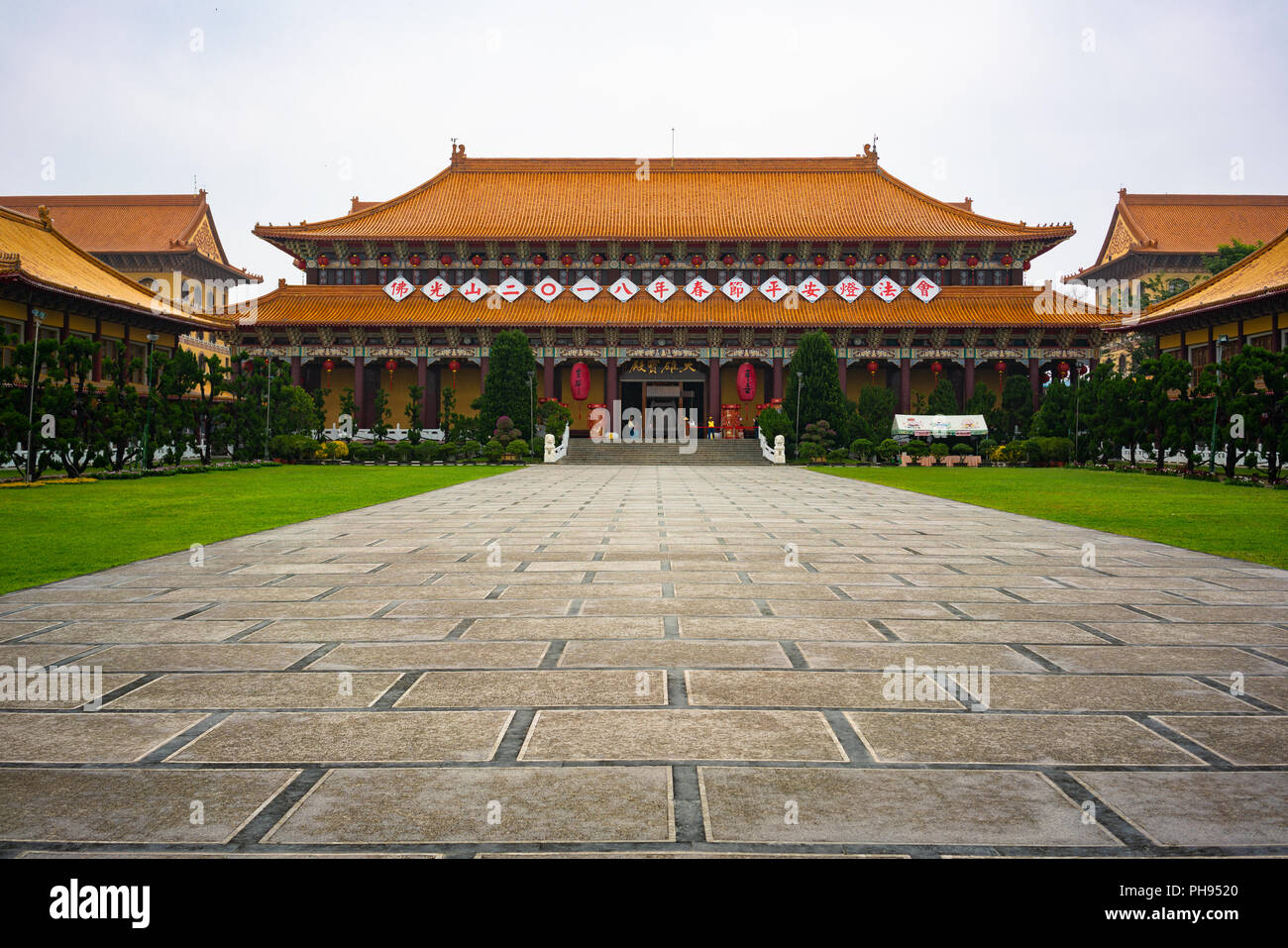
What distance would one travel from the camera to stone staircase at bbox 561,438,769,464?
35.3m

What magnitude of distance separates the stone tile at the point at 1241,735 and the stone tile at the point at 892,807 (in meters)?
0.81

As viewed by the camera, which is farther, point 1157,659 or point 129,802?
point 1157,659

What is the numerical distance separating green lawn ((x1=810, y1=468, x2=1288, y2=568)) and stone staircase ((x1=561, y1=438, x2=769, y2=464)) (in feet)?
37.5

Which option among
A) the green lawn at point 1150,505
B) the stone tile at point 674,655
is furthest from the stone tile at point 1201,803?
the green lawn at point 1150,505

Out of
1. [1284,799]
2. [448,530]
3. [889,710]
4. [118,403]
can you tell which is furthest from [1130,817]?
[118,403]

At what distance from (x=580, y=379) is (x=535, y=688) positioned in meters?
37.7

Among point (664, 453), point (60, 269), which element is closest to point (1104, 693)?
point (60, 269)

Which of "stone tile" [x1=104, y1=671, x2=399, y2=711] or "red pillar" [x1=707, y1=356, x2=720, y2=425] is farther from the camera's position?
"red pillar" [x1=707, y1=356, x2=720, y2=425]

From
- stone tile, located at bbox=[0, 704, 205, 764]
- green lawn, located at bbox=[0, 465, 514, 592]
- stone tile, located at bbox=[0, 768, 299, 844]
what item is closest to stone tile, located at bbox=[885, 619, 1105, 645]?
stone tile, located at bbox=[0, 768, 299, 844]

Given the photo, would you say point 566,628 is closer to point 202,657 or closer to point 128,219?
point 202,657

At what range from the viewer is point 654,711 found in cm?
350

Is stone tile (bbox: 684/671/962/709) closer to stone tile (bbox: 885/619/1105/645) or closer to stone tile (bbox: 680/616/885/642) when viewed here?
stone tile (bbox: 680/616/885/642)

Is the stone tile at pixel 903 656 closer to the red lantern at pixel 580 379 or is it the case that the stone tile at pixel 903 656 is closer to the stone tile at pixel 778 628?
the stone tile at pixel 778 628
